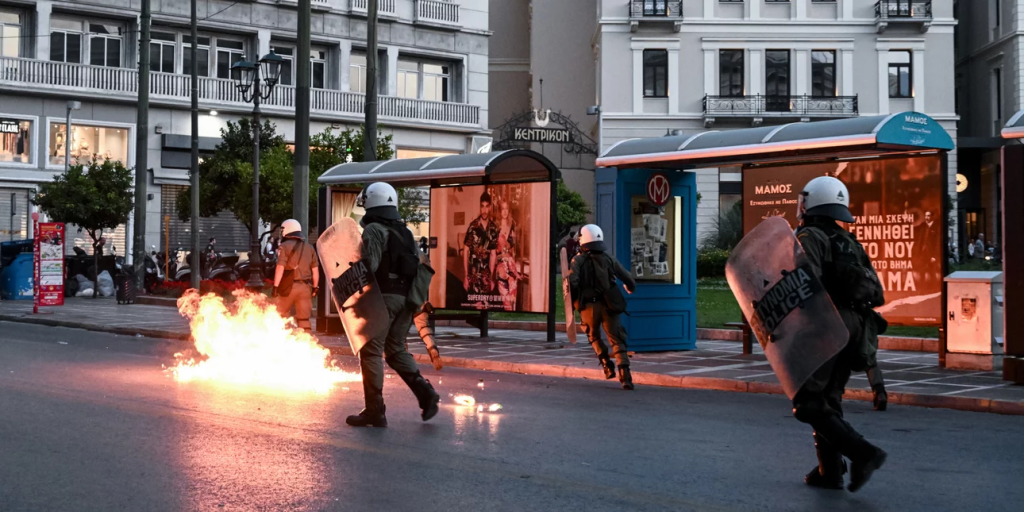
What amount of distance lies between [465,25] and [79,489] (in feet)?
138

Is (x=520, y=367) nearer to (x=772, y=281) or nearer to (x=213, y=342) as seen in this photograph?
(x=213, y=342)

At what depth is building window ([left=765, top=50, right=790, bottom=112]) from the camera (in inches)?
1948

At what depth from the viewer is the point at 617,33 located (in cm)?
5009

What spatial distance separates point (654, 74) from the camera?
50125mm

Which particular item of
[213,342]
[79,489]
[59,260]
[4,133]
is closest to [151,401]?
[79,489]

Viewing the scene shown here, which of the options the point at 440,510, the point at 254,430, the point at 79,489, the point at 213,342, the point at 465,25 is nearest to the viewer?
the point at 440,510

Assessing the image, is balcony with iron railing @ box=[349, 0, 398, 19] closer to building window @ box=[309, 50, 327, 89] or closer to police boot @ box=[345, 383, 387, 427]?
building window @ box=[309, 50, 327, 89]

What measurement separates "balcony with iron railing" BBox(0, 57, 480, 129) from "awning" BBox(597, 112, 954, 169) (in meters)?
24.9

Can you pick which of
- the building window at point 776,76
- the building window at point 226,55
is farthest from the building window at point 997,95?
the building window at point 226,55

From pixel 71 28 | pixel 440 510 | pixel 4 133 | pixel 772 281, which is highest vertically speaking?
pixel 71 28

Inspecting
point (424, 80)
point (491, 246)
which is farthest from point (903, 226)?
point (424, 80)

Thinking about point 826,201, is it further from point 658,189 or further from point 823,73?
point 823,73

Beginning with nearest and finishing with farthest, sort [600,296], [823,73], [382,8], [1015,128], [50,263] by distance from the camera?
[1015,128] → [600,296] → [50,263] → [382,8] → [823,73]

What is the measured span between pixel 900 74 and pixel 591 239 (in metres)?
40.8
